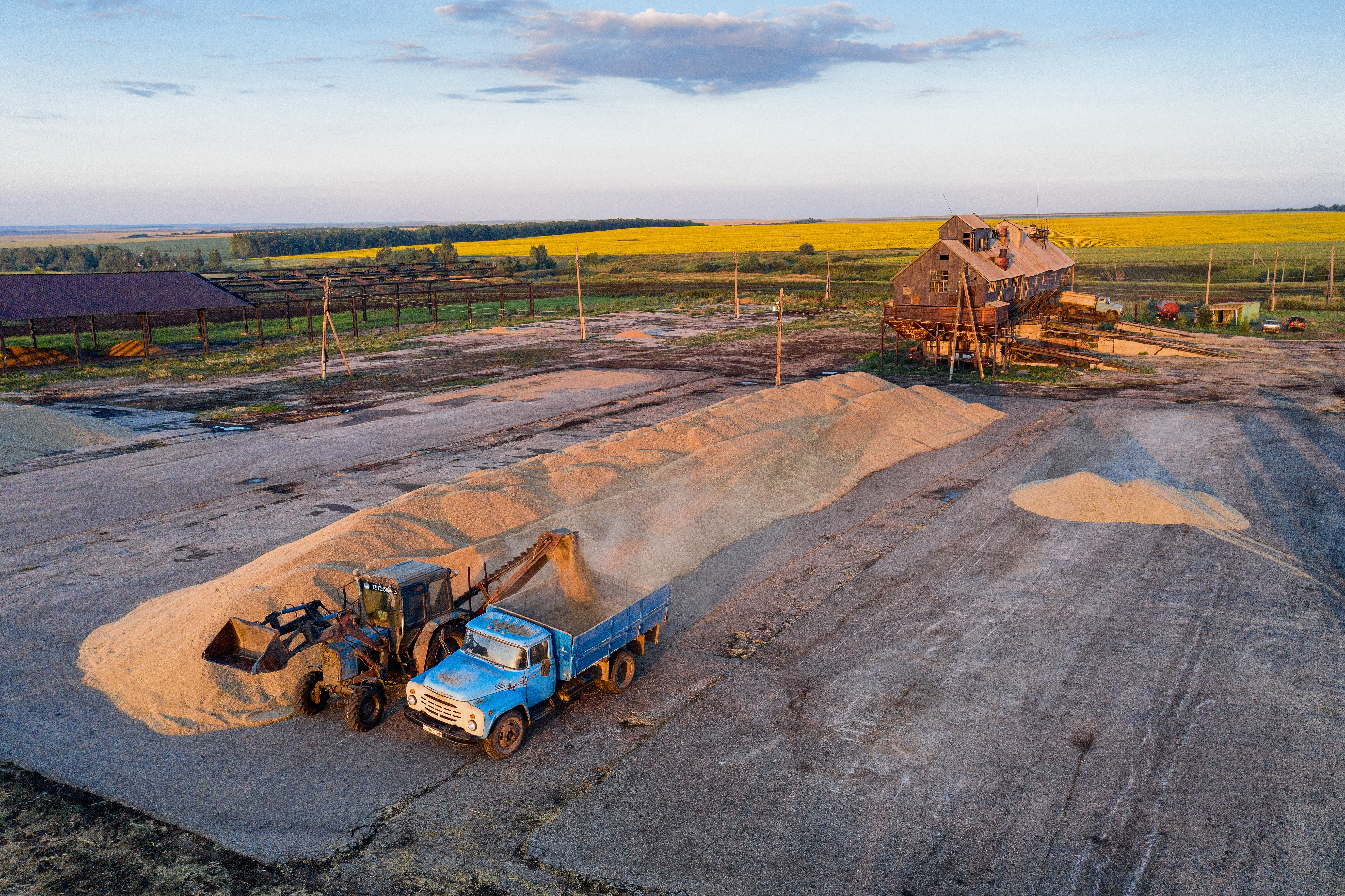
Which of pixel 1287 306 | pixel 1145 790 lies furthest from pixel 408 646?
pixel 1287 306

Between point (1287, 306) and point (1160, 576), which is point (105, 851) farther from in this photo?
point (1287, 306)

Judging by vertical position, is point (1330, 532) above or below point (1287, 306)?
below

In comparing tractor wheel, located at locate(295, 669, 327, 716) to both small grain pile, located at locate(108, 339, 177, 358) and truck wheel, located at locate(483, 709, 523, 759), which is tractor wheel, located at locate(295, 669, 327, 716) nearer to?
truck wheel, located at locate(483, 709, 523, 759)

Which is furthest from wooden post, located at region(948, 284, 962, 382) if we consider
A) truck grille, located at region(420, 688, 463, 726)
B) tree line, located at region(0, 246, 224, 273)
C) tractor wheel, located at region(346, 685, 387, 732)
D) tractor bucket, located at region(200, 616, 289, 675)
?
tree line, located at region(0, 246, 224, 273)

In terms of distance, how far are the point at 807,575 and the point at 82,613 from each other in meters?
16.3

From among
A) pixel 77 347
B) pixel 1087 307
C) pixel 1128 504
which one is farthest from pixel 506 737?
pixel 1087 307

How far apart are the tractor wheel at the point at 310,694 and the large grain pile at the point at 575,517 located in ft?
1.70

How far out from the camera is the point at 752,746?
1343 cm

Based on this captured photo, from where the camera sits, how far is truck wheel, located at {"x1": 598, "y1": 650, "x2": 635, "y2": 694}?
49.0 ft

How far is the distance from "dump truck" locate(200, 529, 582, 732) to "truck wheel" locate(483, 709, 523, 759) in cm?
174

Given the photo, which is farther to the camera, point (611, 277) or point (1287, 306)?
point (611, 277)

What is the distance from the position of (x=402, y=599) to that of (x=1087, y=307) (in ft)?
219

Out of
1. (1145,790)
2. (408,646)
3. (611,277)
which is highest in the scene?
(611,277)

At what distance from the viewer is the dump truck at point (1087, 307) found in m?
66.9
